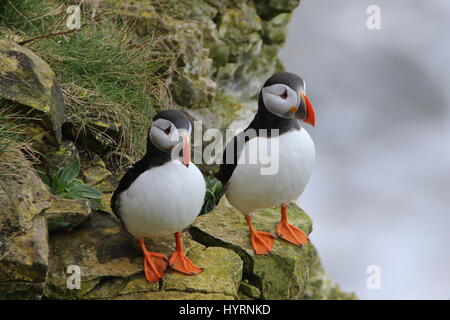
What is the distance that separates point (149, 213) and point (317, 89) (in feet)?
41.6

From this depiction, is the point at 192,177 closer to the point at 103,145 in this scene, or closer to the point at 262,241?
the point at 262,241

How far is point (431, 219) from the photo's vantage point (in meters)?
15.0

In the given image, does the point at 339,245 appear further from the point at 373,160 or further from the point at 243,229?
the point at 243,229

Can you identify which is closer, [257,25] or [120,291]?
[120,291]

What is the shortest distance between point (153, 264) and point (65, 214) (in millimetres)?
601

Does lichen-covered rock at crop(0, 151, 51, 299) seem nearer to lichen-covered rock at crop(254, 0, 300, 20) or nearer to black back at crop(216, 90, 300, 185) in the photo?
black back at crop(216, 90, 300, 185)

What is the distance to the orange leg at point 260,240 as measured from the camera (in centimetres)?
421

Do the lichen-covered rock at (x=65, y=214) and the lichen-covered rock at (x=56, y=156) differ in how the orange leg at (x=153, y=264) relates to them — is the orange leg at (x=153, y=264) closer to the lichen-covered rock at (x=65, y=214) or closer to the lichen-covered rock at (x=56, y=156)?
the lichen-covered rock at (x=65, y=214)

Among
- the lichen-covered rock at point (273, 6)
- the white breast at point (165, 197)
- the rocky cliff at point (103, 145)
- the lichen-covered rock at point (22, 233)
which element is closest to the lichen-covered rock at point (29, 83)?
the rocky cliff at point (103, 145)

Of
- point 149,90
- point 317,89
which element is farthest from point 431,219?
point 149,90

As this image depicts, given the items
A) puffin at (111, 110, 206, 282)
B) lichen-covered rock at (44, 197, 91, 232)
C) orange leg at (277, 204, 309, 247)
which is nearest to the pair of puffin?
puffin at (111, 110, 206, 282)

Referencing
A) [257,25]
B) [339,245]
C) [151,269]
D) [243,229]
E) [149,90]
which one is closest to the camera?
[151,269]

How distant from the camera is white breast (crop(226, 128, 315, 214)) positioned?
3.80 metres

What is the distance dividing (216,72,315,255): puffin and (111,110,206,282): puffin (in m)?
0.48
